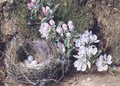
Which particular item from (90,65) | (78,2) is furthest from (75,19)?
(90,65)

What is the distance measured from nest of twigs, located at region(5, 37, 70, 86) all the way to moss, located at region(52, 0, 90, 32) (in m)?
0.22

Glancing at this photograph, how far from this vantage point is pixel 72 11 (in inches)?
119

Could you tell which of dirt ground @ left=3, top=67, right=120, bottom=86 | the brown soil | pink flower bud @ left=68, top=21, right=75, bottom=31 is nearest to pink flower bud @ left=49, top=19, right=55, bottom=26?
pink flower bud @ left=68, top=21, right=75, bottom=31

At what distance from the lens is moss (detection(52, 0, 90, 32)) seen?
3.02 meters

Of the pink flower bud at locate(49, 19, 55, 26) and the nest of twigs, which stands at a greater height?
the pink flower bud at locate(49, 19, 55, 26)

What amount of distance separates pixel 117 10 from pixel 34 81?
0.74m

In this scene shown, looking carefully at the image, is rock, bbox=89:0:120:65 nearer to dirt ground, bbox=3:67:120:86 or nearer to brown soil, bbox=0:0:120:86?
brown soil, bbox=0:0:120:86

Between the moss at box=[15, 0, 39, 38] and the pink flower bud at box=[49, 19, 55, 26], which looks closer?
the pink flower bud at box=[49, 19, 55, 26]

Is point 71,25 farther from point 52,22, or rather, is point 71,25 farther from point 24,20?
point 24,20

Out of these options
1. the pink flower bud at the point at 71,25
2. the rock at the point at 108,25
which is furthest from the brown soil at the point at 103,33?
the pink flower bud at the point at 71,25

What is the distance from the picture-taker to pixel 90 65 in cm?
291

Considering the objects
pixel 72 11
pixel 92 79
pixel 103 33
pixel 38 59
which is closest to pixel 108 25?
pixel 103 33

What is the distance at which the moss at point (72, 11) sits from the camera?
9.89 ft

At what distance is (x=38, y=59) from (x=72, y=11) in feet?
1.31
